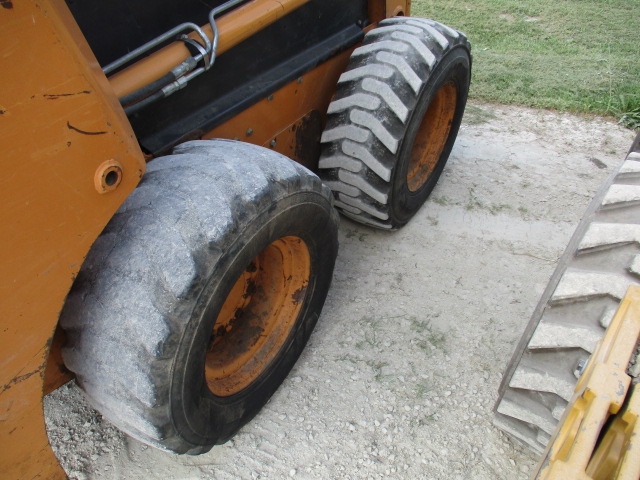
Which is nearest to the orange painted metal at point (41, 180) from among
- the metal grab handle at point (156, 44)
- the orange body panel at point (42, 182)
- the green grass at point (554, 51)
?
the orange body panel at point (42, 182)

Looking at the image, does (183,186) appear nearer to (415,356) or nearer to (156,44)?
(156,44)

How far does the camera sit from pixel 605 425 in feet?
3.58

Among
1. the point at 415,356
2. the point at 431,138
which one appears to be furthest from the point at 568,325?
the point at 431,138

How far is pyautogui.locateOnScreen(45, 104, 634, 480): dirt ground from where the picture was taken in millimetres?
1931

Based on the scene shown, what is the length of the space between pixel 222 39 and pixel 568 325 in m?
1.44

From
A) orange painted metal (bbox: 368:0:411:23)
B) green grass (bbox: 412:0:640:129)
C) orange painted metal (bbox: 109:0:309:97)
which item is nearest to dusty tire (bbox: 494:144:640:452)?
orange painted metal (bbox: 109:0:309:97)

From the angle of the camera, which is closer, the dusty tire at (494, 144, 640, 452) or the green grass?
the dusty tire at (494, 144, 640, 452)

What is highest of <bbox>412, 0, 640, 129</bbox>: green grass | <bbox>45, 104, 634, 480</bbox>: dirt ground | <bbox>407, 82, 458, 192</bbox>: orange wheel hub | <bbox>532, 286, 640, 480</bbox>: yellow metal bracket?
<bbox>532, 286, 640, 480</bbox>: yellow metal bracket

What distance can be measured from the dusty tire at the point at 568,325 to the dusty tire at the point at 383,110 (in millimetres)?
867

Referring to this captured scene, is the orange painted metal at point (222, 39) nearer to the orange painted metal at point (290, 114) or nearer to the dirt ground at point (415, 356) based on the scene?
the orange painted metal at point (290, 114)

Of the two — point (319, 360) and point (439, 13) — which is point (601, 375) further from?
point (439, 13)

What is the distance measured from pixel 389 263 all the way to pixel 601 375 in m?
→ 1.64

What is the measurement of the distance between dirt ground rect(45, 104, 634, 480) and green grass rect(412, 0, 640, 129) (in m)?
0.85

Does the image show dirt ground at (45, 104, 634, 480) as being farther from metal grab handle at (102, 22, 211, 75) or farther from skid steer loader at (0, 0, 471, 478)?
metal grab handle at (102, 22, 211, 75)
